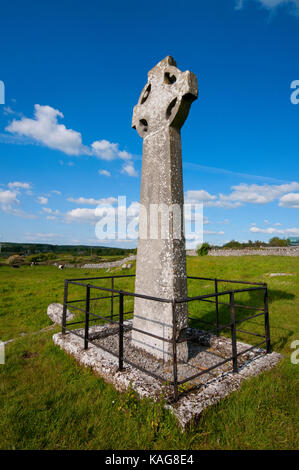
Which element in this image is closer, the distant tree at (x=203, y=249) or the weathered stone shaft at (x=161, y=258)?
the weathered stone shaft at (x=161, y=258)

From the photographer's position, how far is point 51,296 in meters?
10.9

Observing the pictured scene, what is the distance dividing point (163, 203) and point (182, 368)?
2632 millimetres

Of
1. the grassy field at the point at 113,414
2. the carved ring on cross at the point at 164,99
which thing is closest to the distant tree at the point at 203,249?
the grassy field at the point at 113,414

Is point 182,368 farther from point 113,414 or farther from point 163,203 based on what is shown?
point 163,203

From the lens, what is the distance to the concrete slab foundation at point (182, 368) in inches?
105

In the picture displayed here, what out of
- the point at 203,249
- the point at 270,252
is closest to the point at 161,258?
the point at 270,252

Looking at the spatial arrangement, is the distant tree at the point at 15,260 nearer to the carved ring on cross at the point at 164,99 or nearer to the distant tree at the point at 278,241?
the carved ring on cross at the point at 164,99

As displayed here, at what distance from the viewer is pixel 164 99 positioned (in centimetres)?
423

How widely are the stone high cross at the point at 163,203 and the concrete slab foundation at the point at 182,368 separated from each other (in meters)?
0.29

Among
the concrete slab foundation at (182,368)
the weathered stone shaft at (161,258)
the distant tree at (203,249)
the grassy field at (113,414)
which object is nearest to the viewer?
the grassy field at (113,414)

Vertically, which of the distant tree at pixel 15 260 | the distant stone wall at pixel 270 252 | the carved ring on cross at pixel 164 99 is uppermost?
the carved ring on cross at pixel 164 99

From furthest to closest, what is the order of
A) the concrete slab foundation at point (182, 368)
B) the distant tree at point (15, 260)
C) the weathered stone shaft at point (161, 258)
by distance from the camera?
1. the distant tree at point (15, 260)
2. the weathered stone shaft at point (161, 258)
3. the concrete slab foundation at point (182, 368)
